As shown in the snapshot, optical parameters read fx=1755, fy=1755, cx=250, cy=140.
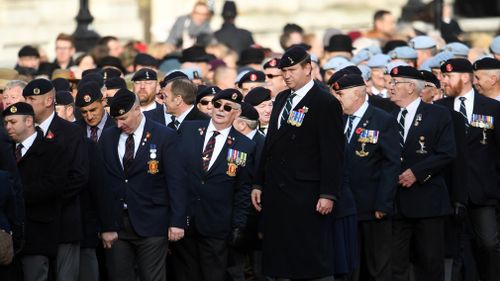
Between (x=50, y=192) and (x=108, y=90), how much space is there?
3.15 meters

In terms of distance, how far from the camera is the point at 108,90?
686 inches

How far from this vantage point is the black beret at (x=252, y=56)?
2242cm

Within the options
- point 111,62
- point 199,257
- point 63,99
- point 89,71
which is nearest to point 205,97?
point 63,99

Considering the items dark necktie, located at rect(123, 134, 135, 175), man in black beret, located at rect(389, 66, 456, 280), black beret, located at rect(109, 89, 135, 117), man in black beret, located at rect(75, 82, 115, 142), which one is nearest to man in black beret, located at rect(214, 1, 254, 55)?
man in black beret, located at rect(75, 82, 115, 142)

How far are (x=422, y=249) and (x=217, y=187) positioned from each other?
2024 mm

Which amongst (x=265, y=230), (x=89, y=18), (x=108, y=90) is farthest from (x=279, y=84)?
(x=89, y=18)

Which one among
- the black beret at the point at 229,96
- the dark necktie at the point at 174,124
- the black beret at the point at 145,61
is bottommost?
the dark necktie at the point at 174,124

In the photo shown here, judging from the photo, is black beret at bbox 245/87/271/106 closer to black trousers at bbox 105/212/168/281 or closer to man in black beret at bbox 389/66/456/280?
man in black beret at bbox 389/66/456/280

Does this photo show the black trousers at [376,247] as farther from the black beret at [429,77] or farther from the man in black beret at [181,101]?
the man in black beret at [181,101]

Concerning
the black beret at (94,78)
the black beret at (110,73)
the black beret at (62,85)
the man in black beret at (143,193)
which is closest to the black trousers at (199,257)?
the man in black beret at (143,193)

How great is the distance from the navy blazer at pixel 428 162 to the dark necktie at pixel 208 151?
1.78 metres

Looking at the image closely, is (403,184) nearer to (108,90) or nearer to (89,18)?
(108,90)

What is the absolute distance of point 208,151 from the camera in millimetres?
15664

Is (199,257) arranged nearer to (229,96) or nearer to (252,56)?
(229,96)
